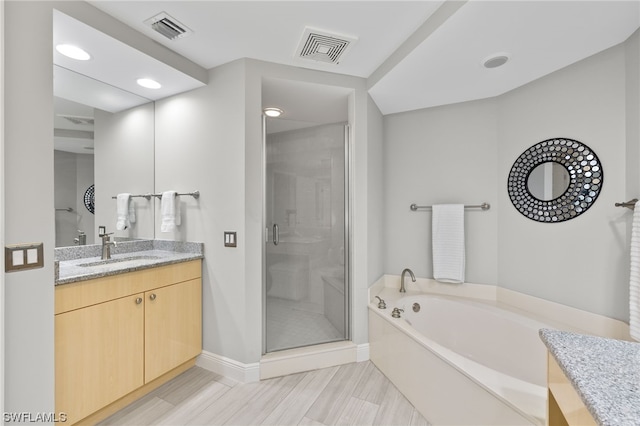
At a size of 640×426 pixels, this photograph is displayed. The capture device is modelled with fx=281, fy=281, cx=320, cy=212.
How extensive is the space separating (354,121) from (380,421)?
2.11 metres

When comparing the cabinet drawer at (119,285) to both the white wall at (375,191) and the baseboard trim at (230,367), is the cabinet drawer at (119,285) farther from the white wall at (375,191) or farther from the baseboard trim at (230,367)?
the white wall at (375,191)

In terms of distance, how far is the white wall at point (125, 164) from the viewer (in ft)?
6.95

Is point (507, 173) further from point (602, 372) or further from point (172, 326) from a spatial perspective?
point (172, 326)

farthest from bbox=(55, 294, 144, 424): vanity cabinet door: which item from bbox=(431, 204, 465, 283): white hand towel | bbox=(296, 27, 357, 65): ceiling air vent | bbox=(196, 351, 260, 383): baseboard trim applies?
bbox=(431, 204, 465, 283): white hand towel

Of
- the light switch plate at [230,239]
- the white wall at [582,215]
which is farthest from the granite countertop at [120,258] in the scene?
→ the white wall at [582,215]

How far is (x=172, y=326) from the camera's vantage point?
199 cm

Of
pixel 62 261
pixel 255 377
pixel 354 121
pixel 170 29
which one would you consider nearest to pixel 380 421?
pixel 255 377

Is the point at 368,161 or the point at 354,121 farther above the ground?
the point at 354,121

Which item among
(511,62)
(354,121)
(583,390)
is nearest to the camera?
(583,390)

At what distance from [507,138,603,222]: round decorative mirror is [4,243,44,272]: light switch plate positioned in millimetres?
3045

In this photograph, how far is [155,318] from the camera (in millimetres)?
1871

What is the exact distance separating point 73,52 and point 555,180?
3.27 m

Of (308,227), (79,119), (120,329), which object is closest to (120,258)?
(120,329)

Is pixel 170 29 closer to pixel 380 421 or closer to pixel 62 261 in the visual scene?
pixel 62 261
